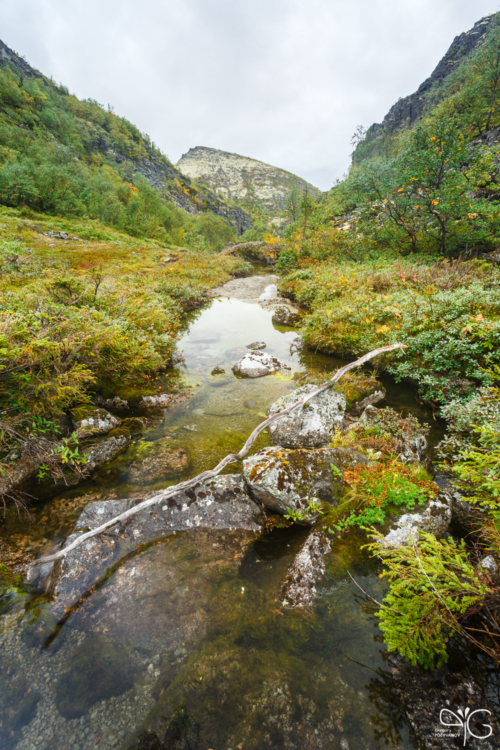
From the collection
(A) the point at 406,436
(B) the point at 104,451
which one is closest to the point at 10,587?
(B) the point at 104,451

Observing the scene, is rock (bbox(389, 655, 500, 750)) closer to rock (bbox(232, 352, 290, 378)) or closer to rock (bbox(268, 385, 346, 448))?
rock (bbox(268, 385, 346, 448))

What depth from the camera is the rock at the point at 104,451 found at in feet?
18.3

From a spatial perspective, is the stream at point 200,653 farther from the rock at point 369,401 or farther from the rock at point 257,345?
the rock at point 257,345

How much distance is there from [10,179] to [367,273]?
4868 centimetres

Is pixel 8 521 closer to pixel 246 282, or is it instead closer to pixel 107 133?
pixel 246 282

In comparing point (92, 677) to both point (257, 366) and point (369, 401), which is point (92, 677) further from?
point (257, 366)

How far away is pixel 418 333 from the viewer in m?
7.62

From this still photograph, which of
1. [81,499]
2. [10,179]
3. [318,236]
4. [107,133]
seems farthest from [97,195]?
[107,133]

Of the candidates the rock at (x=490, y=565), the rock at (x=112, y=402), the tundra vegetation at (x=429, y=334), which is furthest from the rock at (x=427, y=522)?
the rock at (x=112, y=402)

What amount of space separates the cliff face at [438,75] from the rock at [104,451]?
111100 millimetres

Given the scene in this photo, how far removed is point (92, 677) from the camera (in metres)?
3.00

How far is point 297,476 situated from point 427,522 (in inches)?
83.2

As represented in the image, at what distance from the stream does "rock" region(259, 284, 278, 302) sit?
64.2ft

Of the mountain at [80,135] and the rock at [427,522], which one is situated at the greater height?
the mountain at [80,135]
